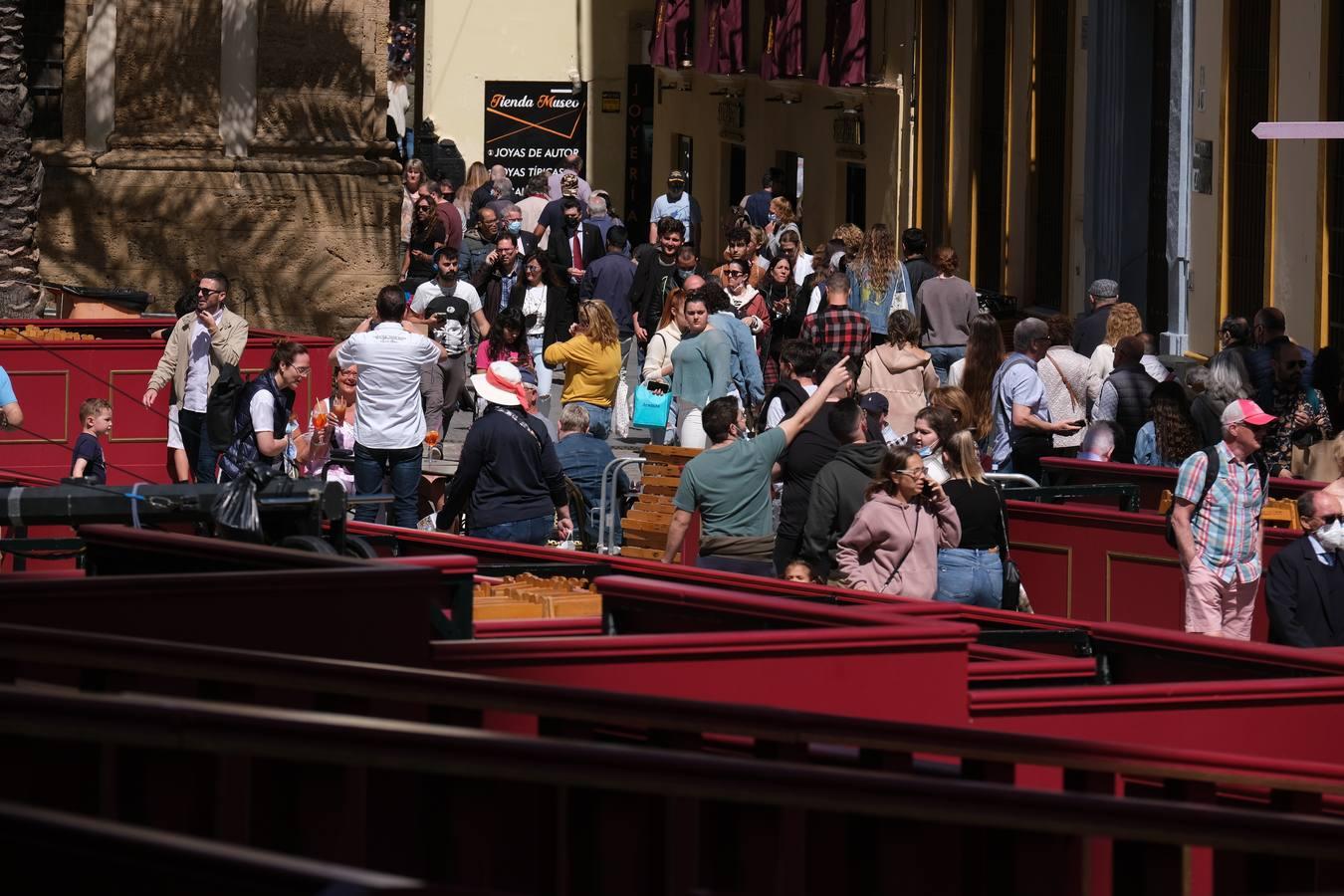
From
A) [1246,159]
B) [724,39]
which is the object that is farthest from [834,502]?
[724,39]

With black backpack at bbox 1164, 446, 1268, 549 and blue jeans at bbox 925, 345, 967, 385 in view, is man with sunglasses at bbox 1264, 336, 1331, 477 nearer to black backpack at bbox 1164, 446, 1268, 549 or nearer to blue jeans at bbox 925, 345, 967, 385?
black backpack at bbox 1164, 446, 1268, 549

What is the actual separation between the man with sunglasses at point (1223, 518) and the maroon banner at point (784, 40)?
23288 mm

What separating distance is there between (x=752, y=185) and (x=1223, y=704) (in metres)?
30.9

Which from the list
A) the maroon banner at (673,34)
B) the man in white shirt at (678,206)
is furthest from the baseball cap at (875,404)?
the maroon banner at (673,34)

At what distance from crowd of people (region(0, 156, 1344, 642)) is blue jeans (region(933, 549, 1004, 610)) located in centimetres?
1

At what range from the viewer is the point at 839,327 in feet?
50.9

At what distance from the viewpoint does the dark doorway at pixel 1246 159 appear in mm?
17500

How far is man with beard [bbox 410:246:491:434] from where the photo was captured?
15.8 m

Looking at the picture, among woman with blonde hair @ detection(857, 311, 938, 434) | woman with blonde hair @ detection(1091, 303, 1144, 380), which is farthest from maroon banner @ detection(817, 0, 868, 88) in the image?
woman with blonde hair @ detection(857, 311, 938, 434)

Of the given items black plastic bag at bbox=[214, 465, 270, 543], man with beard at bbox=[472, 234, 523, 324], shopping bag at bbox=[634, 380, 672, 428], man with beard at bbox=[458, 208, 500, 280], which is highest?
man with beard at bbox=[458, 208, 500, 280]

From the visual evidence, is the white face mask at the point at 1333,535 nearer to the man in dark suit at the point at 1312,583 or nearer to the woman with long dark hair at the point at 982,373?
the man in dark suit at the point at 1312,583

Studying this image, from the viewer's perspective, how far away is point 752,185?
3716 cm

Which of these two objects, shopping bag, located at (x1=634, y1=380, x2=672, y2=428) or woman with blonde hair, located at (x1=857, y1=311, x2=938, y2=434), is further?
shopping bag, located at (x1=634, y1=380, x2=672, y2=428)

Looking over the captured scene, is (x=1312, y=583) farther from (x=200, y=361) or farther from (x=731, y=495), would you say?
(x=200, y=361)
